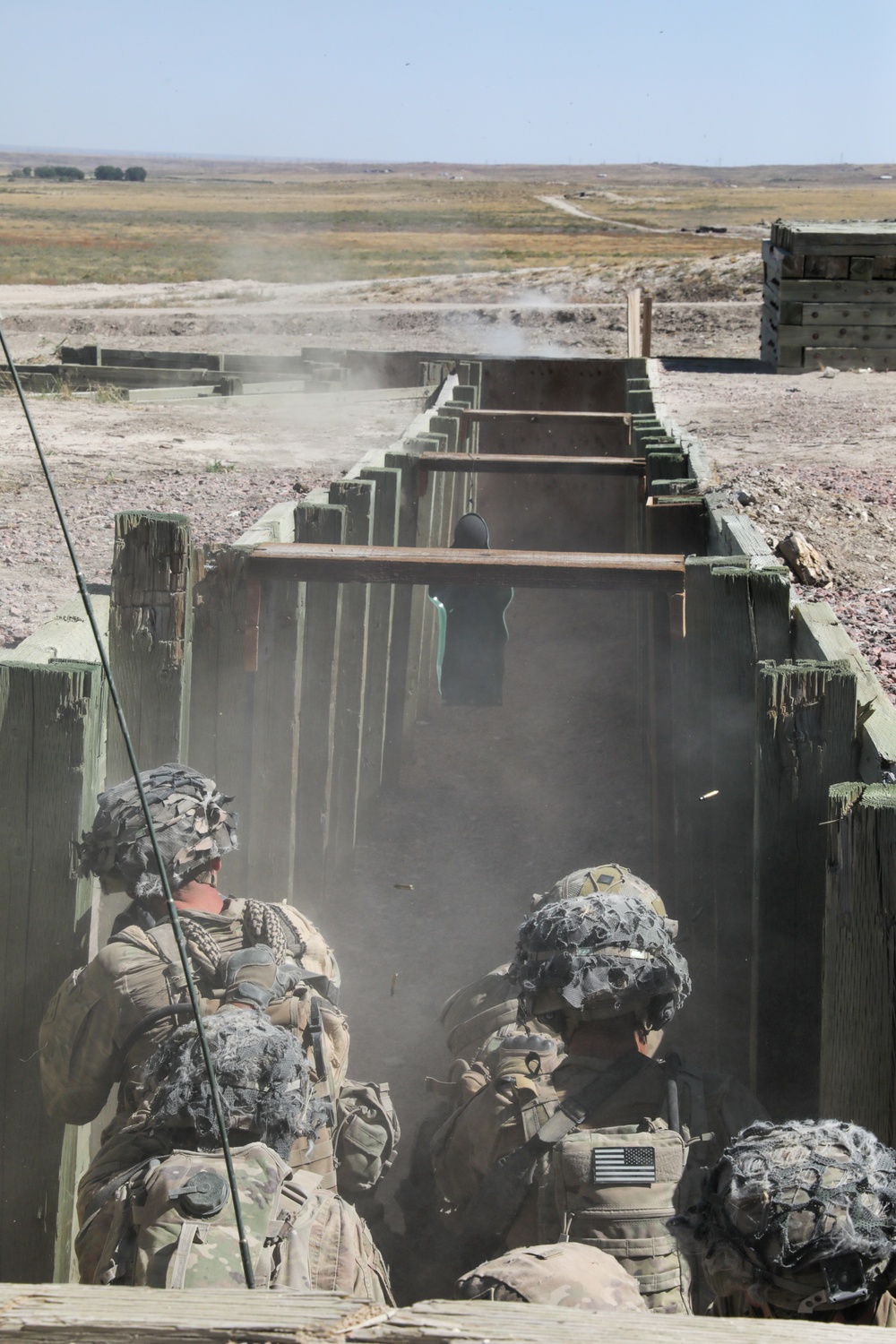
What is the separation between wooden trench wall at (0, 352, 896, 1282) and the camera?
9.04 feet

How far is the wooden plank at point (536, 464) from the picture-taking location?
6617mm

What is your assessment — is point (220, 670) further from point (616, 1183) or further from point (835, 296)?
point (835, 296)

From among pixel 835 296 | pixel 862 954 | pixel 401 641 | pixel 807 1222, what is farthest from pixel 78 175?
pixel 807 1222

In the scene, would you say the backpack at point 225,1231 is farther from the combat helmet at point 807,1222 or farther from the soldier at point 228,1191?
the combat helmet at point 807,1222

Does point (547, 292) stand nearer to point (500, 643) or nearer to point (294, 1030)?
→ point (500, 643)

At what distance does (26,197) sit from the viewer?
349ft

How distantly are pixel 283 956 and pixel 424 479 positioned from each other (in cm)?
460

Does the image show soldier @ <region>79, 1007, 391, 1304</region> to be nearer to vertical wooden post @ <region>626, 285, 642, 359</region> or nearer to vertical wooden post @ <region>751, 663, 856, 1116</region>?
vertical wooden post @ <region>751, 663, 856, 1116</region>

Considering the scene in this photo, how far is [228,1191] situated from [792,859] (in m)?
1.51

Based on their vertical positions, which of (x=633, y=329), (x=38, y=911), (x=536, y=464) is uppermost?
(x=633, y=329)

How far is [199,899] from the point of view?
10.3 ft

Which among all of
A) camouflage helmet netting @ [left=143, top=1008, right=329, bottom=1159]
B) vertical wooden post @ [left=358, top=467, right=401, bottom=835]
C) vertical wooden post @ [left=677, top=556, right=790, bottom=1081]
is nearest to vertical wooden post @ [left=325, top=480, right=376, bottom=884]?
vertical wooden post @ [left=358, top=467, right=401, bottom=835]

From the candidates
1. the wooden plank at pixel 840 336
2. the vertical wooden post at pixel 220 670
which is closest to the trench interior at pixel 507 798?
the vertical wooden post at pixel 220 670

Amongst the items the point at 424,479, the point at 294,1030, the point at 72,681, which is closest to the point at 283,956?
the point at 294,1030
